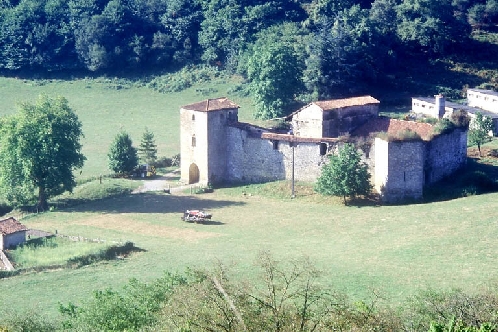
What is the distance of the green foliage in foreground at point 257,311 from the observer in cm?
2919

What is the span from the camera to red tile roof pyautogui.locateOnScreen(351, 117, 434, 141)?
62612 mm

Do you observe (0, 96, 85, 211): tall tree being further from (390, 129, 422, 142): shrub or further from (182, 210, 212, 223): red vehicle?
(390, 129, 422, 142): shrub

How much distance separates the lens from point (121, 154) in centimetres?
7050

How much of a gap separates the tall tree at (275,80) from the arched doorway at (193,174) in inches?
431

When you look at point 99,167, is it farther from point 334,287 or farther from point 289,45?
point 334,287

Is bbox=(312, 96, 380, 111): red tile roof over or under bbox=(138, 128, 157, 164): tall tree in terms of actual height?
over

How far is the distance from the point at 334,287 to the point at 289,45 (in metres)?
42.0

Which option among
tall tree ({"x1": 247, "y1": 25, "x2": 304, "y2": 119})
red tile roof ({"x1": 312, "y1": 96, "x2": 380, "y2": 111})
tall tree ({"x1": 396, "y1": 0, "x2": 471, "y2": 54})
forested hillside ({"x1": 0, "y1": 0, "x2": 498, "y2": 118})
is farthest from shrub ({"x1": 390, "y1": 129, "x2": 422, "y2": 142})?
tall tree ({"x1": 396, "y1": 0, "x2": 471, "y2": 54})

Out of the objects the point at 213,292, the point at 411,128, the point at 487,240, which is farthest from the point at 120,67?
the point at 213,292

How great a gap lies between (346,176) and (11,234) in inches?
748

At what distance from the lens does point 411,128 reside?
6366cm

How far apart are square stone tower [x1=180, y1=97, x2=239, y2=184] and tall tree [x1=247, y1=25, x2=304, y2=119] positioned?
995 cm

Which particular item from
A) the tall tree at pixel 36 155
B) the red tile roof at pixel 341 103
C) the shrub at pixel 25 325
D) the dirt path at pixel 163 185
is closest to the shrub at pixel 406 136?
the red tile roof at pixel 341 103

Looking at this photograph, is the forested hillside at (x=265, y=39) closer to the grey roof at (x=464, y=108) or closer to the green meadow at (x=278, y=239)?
the grey roof at (x=464, y=108)
